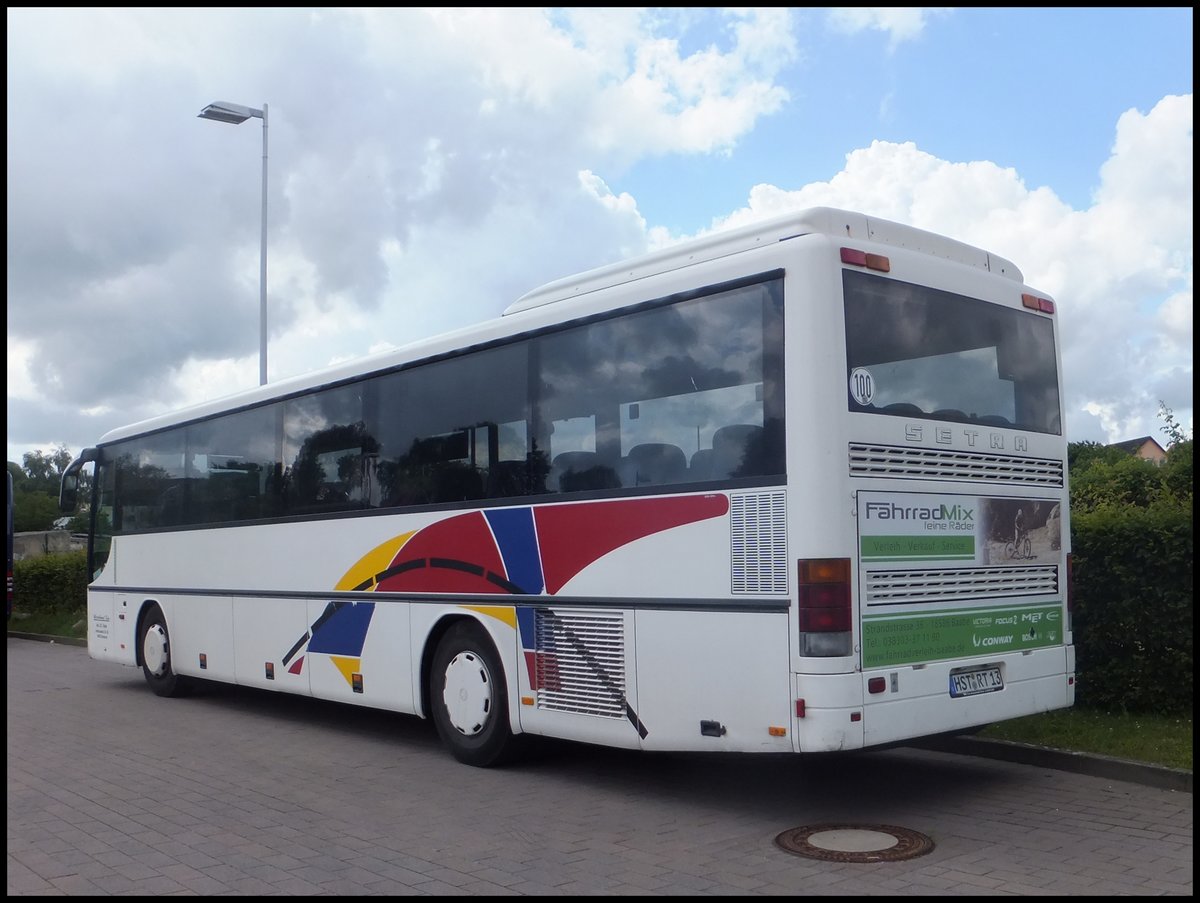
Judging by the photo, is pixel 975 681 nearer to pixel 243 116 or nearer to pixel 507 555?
pixel 507 555

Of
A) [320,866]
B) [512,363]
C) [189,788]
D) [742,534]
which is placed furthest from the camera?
[512,363]

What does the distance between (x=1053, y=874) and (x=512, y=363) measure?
5.11m

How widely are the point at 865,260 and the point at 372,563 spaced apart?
17.3 feet

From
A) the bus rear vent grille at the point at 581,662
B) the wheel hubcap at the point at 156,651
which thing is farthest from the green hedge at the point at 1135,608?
the wheel hubcap at the point at 156,651

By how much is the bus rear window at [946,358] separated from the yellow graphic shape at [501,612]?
3124mm

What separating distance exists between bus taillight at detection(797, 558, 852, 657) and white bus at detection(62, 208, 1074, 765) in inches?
0.5

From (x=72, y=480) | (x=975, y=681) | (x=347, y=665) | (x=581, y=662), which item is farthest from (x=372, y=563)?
(x=72, y=480)

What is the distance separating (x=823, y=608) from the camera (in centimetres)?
671

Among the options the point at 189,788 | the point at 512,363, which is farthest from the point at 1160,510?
the point at 189,788

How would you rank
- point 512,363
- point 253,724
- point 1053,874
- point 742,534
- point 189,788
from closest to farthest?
point 1053,874, point 742,534, point 189,788, point 512,363, point 253,724

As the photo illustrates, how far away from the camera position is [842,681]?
668 centimetres

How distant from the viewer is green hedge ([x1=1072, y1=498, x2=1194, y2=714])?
364 inches

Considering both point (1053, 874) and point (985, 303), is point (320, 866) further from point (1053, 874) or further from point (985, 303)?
point (985, 303)

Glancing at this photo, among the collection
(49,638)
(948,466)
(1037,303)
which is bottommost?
(49,638)
